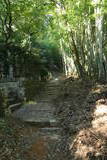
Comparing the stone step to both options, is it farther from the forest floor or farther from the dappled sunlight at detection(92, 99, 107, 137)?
the dappled sunlight at detection(92, 99, 107, 137)

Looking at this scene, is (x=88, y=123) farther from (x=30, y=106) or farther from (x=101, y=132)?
(x=30, y=106)

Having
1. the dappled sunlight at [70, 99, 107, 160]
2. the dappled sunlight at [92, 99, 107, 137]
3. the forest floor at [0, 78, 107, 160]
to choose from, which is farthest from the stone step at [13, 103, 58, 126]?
the dappled sunlight at [70, 99, 107, 160]

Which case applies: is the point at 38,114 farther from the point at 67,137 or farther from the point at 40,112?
the point at 67,137

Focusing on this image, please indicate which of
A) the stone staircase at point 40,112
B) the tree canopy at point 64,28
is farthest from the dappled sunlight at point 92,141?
the tree canopy at point 64,28

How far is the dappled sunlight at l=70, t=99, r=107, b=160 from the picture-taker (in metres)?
4.50

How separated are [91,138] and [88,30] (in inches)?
255

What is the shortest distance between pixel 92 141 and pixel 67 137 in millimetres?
1001

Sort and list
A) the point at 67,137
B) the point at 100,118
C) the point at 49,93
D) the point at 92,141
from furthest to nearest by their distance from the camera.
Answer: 1. the point at 49,93
2. the point at 100,118
3. the point at 67,137
4. the point at 92,141

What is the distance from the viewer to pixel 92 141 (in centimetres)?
487

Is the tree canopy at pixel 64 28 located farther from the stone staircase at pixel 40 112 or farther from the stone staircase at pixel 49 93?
the stone staircase at pixel 40 112

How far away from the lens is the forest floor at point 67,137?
4.64 m

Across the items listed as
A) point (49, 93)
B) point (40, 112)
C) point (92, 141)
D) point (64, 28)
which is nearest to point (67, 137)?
point (92, 141)

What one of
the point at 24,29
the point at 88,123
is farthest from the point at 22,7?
the point at 88,123

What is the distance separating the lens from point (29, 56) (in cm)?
1238
